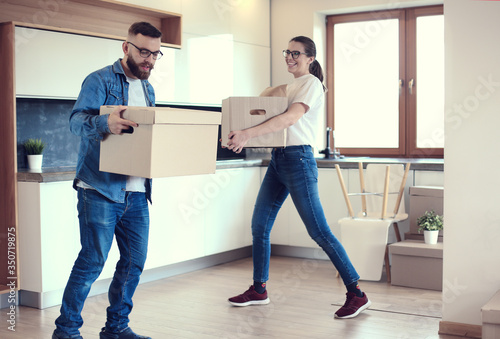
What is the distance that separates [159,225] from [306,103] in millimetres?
1555

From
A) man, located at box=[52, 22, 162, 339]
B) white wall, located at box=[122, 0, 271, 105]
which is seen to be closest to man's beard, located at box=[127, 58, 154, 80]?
man, located at box=[52, 22, 162, 339]

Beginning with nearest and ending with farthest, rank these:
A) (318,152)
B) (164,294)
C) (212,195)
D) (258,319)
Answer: (258,319), (164,294), (212,195), (318,152)

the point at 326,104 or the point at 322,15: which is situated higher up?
the point at 322,15

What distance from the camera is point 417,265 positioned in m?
4.20

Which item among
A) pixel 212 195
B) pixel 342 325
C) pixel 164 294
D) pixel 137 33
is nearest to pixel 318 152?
pixel 212 195

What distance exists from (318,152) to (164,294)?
2.07m

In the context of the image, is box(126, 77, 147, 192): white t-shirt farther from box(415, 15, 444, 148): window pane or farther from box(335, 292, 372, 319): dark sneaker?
box(415, 15, 444, 148): window pane

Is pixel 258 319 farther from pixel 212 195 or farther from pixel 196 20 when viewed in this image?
pixel 196 20

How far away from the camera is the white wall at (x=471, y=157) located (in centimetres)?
302

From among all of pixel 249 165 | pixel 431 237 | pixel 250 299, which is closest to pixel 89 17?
pixel 249 165

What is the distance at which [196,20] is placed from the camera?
495 centimetres

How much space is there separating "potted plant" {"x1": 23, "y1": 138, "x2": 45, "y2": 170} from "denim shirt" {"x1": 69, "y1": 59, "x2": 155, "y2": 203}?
1.42 m

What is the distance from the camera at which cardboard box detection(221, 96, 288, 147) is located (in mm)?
3059

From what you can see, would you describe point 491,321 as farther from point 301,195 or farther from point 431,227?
point 431,227
